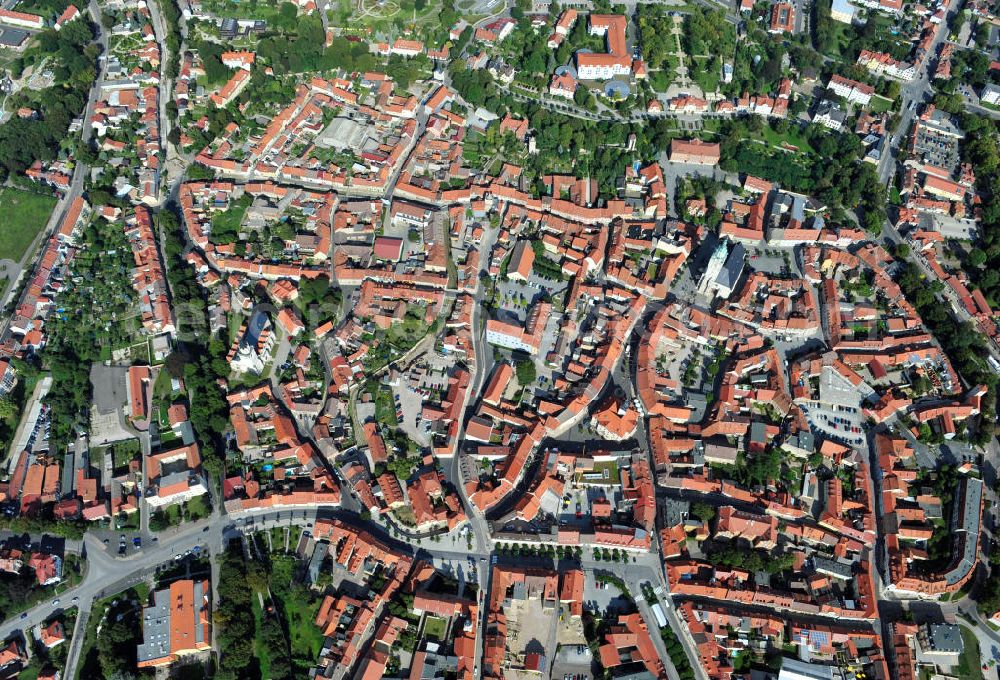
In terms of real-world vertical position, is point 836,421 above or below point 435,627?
above

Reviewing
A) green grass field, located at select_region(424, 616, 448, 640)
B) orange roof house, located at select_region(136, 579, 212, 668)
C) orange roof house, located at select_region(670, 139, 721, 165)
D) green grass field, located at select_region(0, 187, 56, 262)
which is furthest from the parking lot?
green grass field, located at select_region(0, 187, 56, 262)

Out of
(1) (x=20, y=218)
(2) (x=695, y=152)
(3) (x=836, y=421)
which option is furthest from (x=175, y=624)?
(2) (x=695, y=152)

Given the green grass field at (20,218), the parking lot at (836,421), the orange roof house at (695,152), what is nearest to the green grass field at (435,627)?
the parking lot at (836,421)

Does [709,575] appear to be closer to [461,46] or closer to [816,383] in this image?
[816,383]

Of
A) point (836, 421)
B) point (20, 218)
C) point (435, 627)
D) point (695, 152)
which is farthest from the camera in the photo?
point (695, 152)

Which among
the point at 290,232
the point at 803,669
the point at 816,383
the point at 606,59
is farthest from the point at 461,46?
the point at 803,669

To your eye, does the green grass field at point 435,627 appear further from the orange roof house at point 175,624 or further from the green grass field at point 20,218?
the green grass field at point 20,218

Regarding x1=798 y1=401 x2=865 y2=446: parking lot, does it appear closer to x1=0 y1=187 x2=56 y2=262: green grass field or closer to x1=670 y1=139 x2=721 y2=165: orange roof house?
x1=670 y1=139 x2=721 y2=165: orange roof house

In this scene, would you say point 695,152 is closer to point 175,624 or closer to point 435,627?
point 435,627
